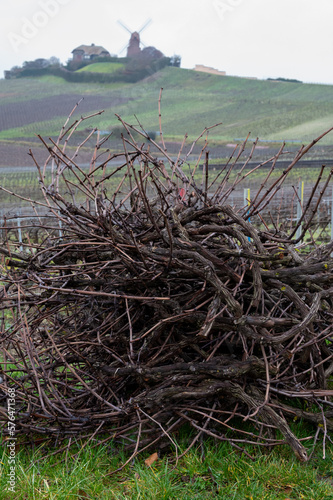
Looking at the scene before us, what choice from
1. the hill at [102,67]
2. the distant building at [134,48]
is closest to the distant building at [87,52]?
the hill at [102,67]

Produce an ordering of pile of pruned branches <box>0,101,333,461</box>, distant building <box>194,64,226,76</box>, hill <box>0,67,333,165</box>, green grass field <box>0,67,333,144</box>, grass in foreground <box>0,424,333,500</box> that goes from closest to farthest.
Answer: grass in foreground <box>0,424,333,500</box>, pile of pruned branches <box>0,101,333,461</box>, hill <box>0,67,333,165</box>, green grass field <box>0,67,333,144</box>, distant building <box>194,64,226,76</box>

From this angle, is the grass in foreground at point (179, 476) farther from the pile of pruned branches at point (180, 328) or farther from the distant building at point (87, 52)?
the distant building at point (87, 52)

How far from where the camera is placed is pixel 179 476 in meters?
2.41

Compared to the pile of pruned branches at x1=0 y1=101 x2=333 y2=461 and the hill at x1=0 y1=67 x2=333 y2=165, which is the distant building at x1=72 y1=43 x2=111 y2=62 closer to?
the hill at x1=0 y1=67 x2=333 y2=165

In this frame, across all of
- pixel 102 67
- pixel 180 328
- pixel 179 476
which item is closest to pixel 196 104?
pixel 102 67

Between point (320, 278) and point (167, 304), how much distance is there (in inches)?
34.8

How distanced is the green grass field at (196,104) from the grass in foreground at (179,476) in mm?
70288

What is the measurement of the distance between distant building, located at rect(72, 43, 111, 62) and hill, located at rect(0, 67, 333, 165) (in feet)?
62.8

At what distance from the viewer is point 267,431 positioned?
2643 millimetres

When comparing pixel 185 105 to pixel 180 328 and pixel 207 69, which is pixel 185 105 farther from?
pixel 180 328

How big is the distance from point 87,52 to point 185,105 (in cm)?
4484

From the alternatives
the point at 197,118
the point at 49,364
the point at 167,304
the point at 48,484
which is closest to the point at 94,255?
the point at 167,304

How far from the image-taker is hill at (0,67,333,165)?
257 ft

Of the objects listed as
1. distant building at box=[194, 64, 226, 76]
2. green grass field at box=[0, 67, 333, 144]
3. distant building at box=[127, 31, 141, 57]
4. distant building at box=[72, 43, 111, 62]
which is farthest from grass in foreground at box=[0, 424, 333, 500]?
distant building at box=[72, 43, 111, 62]
